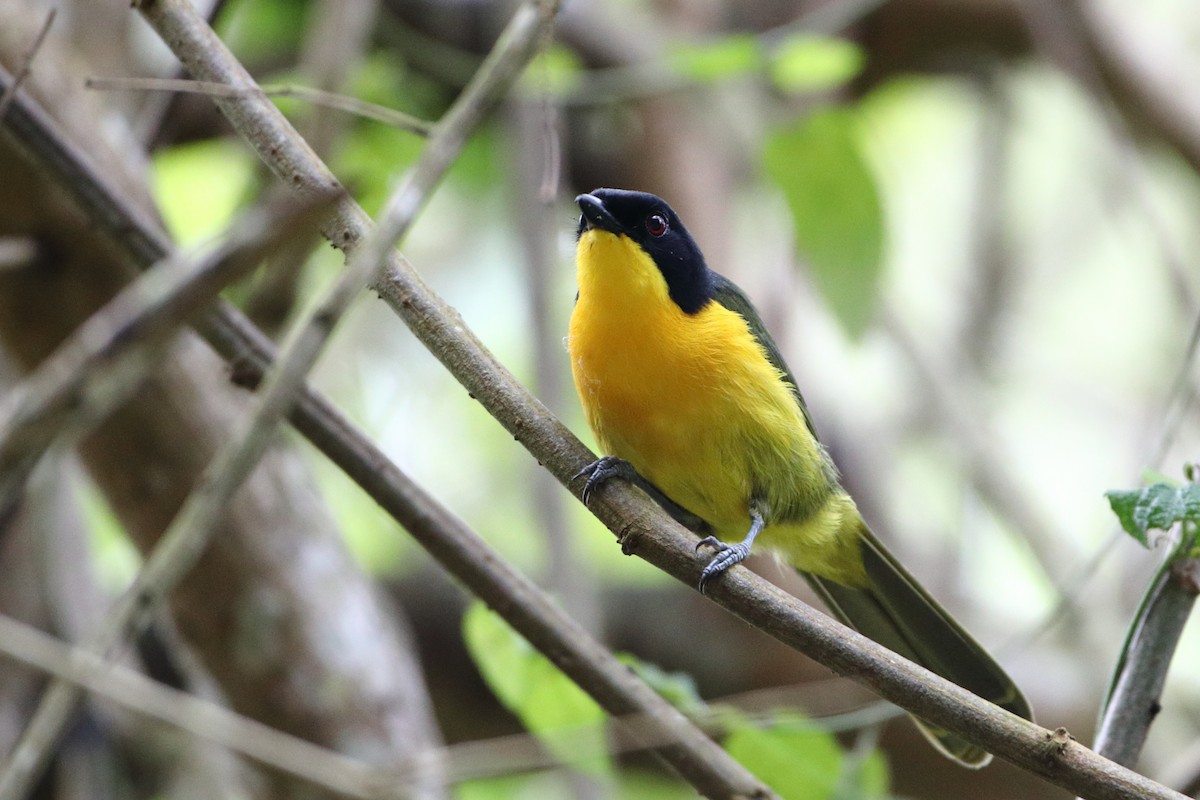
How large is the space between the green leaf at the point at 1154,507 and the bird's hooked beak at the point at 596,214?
150 cm

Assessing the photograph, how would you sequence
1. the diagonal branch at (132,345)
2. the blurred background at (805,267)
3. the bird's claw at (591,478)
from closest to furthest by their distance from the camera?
the diagonal branch at (132,345)
the bird's claw at (591,478)
the blurred background at (805,267)

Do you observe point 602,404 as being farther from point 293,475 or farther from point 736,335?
point 293,475

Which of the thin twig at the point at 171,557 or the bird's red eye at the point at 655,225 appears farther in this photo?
the bird's red eye at the point at 655,225

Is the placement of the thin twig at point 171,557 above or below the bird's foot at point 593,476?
below

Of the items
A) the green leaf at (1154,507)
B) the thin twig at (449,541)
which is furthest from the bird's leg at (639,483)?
the green leaf at (1154,507)

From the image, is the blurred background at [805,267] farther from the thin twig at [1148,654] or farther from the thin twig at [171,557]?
the thin twig at [171,557]

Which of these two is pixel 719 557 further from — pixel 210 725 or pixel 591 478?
pixel 210 725

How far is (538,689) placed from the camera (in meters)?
2.57

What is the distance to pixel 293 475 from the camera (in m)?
3.65

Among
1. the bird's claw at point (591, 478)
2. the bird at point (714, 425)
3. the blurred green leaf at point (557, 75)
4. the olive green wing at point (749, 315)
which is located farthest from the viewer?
the blurred green leaf at point (557, 75)

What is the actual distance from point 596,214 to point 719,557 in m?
1.11

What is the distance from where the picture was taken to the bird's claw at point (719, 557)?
6.24 feet

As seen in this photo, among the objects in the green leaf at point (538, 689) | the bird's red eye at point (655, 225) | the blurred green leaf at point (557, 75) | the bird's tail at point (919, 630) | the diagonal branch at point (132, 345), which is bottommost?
the green leaf at point (538, 689)

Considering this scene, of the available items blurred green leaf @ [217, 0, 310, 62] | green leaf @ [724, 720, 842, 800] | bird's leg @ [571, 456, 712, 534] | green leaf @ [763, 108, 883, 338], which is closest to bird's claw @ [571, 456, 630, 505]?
bird's leg @ [571, 456, 712, 534]
